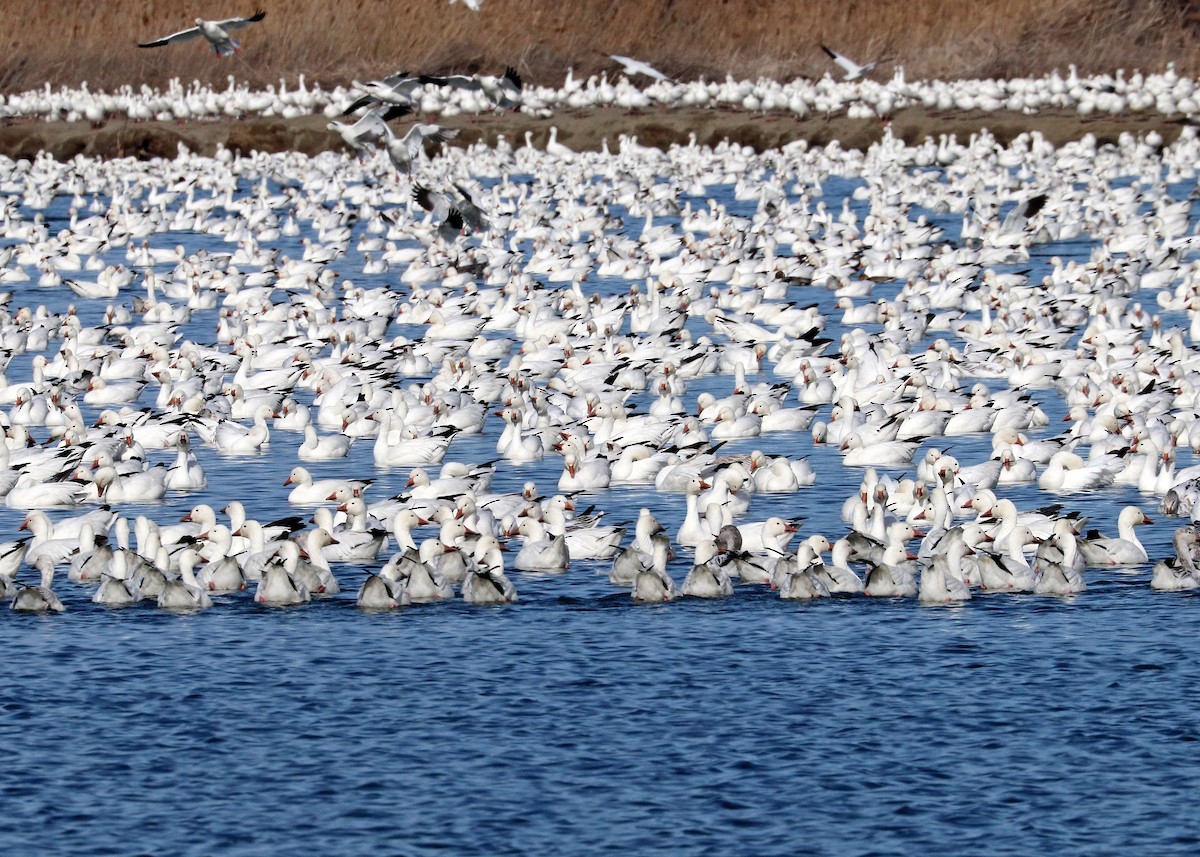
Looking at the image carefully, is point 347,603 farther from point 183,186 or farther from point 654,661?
point 183,186

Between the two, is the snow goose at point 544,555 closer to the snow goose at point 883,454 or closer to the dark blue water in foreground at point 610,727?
the dark blue water in foreground at point 610,727

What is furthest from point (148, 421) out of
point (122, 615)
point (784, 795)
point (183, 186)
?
point (183, 186)

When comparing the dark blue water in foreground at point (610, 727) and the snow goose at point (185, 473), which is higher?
the snow goose at point (185, 473)

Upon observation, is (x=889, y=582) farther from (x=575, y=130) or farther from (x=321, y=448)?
(x=575, y=130)

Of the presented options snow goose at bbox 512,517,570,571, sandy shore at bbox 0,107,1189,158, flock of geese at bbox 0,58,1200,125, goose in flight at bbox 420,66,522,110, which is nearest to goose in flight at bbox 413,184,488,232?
goose in flight at bbox 420,66,522,110

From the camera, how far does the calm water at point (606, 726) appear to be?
13.9m

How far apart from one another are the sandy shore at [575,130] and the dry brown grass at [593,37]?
7237 mm

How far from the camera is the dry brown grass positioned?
259ft

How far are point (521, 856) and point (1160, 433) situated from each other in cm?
1351

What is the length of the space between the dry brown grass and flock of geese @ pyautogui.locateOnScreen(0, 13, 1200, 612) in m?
21.1

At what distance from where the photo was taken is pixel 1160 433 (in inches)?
973

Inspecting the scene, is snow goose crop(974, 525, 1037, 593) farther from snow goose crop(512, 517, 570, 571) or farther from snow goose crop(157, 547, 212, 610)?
snow goose crop(157, 547, 212, 610)

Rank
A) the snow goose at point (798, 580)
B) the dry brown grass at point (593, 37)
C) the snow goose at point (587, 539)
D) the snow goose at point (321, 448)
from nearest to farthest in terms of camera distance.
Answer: the snow goose at point (798, 580) < the snow goose at point (587, 539) < the snow goose at point (321, 448) < the dry brown grass at point (593, 37)

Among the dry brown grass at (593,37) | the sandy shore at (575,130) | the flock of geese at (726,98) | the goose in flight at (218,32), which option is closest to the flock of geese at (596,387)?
the goose in flight at (218,32)
